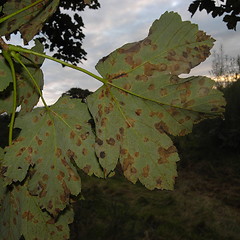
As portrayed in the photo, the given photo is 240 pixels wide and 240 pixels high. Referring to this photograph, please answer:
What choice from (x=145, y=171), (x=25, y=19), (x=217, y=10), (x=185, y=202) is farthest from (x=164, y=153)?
(x=185, y=202)

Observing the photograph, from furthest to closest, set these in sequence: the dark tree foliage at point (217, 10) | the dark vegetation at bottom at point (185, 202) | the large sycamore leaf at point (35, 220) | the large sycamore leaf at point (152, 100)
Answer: the dark vegetation at bottom at point (185, 202)
the dark tree foliage at point (217, 10)
the large sycamore leaf at point (35, 220)
the large sycamore leaf at point (152, 100)

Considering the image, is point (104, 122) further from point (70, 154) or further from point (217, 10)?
point (217, 10)

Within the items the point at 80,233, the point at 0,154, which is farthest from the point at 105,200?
the point at 0,154

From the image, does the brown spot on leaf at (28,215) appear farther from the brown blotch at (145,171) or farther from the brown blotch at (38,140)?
the brown blotch at (145,171)

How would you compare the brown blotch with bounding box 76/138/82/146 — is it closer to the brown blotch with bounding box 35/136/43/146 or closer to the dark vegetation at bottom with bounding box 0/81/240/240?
the brown blotch with bounding box 35/136/43/146

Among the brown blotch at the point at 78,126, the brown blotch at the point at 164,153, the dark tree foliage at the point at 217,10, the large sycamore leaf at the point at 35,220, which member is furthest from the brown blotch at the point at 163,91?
the dark tree foliage at the point at 217,10

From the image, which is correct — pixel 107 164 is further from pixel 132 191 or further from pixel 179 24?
→ pixel 132 191
